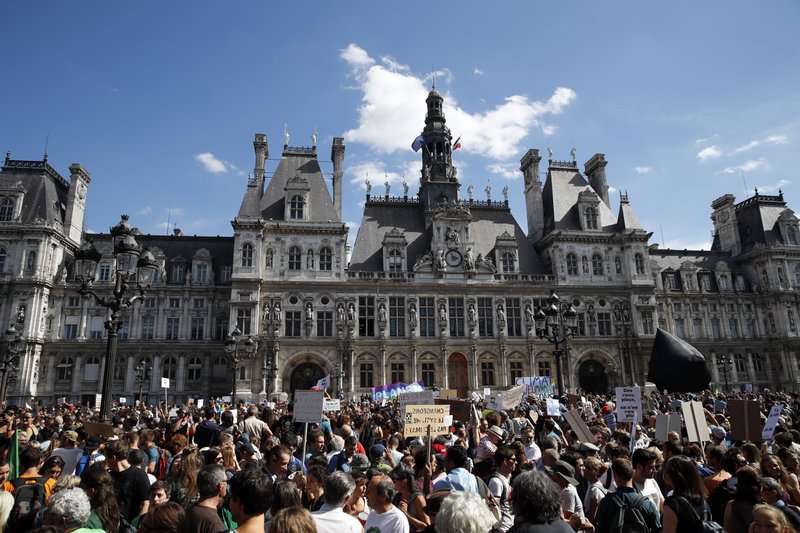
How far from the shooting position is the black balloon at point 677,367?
2284cm

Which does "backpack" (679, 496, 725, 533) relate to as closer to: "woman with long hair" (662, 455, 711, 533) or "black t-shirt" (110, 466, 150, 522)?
"woman with long hair" (662, 455, 711, 533)

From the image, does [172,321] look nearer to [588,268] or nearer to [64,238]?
[64,238]

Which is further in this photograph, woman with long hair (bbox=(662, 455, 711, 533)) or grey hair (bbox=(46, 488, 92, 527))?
woman with long hair (bbox=(662, 455, 711, 533))

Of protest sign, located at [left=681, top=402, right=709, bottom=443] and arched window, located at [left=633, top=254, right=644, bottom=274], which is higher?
arched window, located at [left=633, top=254, right=644, bottom=274]

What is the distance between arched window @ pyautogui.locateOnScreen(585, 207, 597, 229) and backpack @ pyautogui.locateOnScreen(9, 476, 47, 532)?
50291 millimetres

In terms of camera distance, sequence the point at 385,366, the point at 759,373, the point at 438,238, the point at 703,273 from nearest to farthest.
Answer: the point at 385,366, the point at 438,238, the point at 759,373, the point at 703,273

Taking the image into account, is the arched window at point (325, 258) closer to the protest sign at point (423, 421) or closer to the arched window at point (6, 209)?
the arched window at point (6, 209)

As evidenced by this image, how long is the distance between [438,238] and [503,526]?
4162 centimetres

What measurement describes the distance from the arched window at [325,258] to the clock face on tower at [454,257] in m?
10.0

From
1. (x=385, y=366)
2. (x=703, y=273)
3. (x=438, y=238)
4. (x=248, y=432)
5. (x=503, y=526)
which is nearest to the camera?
(x=503, y=526)

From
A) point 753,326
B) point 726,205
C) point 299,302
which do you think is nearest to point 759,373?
point 753,326

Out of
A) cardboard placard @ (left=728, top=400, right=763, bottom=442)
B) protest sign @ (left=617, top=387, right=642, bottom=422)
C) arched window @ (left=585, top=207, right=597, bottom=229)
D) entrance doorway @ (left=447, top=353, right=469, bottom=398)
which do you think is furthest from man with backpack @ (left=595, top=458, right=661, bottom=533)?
arched window @ (left=585, top=207, right=597, bottom=229)

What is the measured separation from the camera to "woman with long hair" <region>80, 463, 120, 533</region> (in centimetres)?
552

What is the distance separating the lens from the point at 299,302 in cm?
4488
